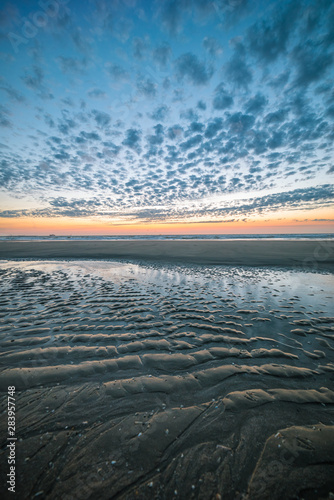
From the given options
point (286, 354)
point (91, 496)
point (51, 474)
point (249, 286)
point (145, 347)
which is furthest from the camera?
point (249, 286)

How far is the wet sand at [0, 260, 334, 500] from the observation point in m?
2.39

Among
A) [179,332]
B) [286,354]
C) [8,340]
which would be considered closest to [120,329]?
[179,332]

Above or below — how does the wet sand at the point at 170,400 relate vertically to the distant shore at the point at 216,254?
below

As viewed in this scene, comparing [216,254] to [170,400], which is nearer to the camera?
[170,400]

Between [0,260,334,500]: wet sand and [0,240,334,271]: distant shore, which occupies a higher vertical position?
[0,240,334,271]: distant shore

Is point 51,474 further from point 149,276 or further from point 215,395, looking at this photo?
point 149,276

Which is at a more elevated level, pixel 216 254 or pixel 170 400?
pixel 216 254

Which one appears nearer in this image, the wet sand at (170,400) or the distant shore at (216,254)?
the wet sand at (170,400)

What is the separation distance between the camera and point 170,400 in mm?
3598

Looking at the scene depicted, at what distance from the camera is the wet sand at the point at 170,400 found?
2.39 metres

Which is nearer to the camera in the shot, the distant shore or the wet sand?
the wet sand

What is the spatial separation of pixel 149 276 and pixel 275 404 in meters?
10.9

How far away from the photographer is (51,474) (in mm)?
2396

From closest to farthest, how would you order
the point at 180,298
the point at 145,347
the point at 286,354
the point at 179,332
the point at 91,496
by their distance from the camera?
1. the point at 91,496
2. the point at 286,354
3. the point at 145,347
4. the point at 179,332
5. the point at 180,298
